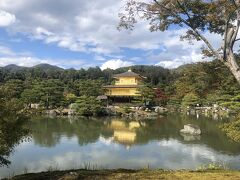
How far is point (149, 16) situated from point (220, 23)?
1.31 meters

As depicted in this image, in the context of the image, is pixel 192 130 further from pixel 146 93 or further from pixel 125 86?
pixel 125 86

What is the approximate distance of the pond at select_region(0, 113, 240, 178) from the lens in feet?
36.3

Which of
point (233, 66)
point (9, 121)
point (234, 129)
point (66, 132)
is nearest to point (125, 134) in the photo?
point (66, 132)

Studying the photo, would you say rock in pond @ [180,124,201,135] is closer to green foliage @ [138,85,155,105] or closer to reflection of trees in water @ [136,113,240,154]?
reflection of trees in water @ [136,113,240,154]

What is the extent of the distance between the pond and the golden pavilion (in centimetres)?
1526

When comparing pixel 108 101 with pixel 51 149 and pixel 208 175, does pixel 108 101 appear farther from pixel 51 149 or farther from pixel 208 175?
pixel 208 175

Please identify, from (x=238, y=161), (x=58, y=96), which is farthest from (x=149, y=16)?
(x=58, y=96)

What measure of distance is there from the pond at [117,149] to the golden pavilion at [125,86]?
15.3 metres

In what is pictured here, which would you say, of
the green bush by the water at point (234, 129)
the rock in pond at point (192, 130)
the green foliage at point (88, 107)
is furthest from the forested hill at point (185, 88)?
the green foliage at point (88, 107)

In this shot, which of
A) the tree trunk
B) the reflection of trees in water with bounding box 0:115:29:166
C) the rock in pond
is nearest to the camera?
the tree trunk

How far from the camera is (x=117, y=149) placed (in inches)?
575

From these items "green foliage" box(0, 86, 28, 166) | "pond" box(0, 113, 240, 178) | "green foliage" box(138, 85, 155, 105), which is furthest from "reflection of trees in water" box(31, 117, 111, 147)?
"green foliage" box(138, 85, 155, 105)

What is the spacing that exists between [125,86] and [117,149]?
2238cm

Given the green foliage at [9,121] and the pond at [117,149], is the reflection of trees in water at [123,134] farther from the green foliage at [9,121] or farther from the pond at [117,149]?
the green foliage at [9,121]
